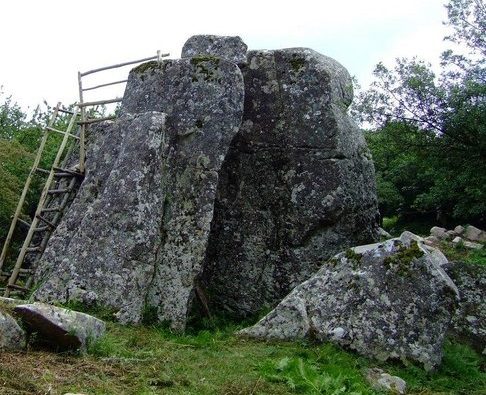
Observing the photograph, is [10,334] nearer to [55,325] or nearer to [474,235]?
[55,325]

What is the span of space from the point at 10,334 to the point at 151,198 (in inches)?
199

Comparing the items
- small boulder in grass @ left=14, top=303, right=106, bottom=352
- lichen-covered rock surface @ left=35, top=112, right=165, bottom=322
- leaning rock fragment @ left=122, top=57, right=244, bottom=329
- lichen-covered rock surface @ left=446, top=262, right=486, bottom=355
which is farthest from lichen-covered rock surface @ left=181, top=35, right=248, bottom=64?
small boulder in grass @ left=14, top=303, right=106, bottom=352

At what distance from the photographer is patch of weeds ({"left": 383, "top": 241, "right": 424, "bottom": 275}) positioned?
976 cm

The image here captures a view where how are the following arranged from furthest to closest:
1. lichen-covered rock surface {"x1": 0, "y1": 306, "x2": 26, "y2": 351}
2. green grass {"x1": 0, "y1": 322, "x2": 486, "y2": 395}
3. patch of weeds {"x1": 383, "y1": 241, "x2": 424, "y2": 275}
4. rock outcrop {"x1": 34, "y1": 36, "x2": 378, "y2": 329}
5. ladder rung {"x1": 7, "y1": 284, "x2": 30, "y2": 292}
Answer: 1. ladder rung {"x1": 7, "y1": 284, "x2": 30, "y2": 292}
2. rock outcrop {"x1": 34, "y1": 36, "x2": 378, "y2": 329}
3. patch of weeds {"x1": 383, "y1": 241, "x2": 424, "y2": 275}
4. lichen-covered rock surface {"x1": 0, "y1": 306, "x2": 26, "y2": 351}
5. green grass {"x1": 0, "y1": 322, "x2": 486, "y2": 395}

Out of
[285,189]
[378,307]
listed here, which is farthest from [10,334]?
[285,189]

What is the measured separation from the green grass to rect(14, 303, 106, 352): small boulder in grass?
181 millimetres

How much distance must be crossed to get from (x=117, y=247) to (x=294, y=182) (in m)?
4.67

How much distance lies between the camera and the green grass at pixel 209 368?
624 cm

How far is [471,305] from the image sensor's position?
10961mm

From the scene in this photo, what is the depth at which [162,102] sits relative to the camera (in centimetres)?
1267

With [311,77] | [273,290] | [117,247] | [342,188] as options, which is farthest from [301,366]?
[311,77]

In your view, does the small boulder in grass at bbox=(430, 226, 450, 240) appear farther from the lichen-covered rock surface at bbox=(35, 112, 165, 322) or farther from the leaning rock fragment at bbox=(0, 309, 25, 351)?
the leaning rock fragment at bbox=(0, 309, 25, 351)

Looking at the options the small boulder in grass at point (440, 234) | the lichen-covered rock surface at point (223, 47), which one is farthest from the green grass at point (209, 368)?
the small boulder in grass at point (440, 234)

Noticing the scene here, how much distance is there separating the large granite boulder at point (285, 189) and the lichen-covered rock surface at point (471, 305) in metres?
2.97
